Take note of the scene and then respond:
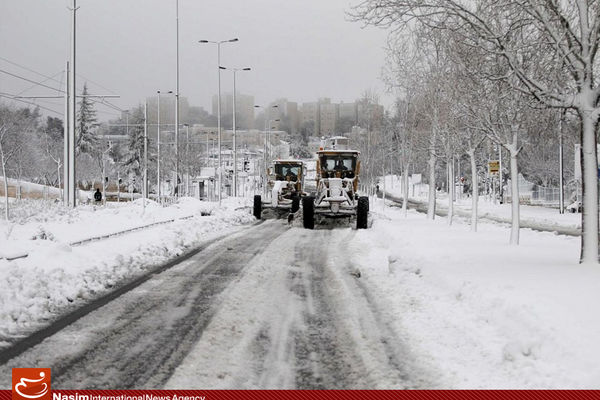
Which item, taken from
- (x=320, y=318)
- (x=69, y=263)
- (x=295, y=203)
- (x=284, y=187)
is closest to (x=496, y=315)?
(x=320, y=318)

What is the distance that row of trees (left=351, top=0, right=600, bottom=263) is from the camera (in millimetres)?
9758

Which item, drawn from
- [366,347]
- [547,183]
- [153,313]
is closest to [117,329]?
[153,313]

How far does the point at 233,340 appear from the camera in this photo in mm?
6723

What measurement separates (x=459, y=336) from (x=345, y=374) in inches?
76.5

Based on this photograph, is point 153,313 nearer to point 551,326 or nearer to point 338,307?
point 338,307

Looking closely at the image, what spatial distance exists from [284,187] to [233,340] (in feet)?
84.2

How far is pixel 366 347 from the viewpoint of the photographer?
21.2 feet

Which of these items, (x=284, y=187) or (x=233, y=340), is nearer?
(x=233, y=340)

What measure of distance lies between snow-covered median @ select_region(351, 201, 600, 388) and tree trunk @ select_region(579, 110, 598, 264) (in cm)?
35

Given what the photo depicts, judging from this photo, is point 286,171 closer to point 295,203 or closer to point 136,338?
point 295,203

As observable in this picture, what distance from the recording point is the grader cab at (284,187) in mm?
30016

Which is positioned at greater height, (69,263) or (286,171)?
(286,171)

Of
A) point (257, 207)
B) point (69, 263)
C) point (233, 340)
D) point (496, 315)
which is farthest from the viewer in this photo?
point (257, 207)

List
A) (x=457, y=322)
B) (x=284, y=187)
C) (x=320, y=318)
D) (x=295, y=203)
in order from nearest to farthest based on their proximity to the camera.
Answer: (x=457, y=322), (x=320, y=318), (x=295, y=203), (x=284, y=187)
